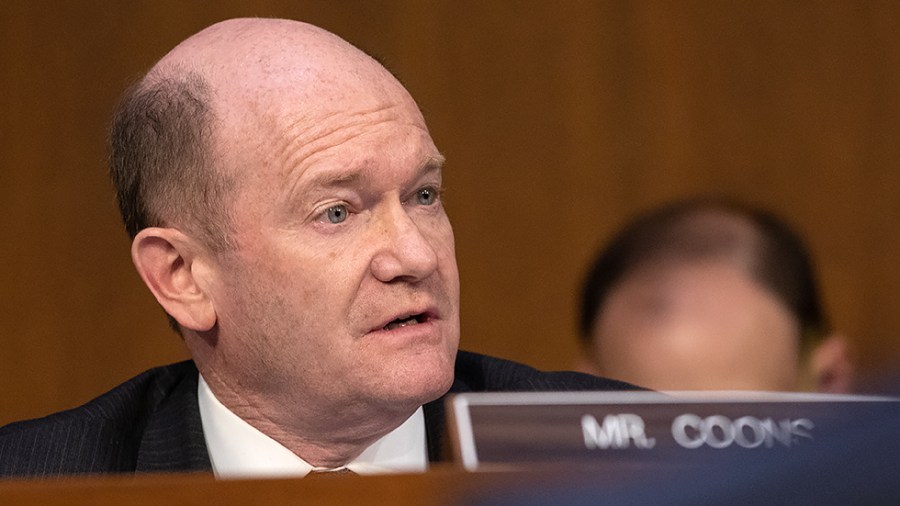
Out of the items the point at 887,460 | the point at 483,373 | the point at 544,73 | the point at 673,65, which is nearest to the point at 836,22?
the point at 673,65

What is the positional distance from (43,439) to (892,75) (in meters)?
2.02

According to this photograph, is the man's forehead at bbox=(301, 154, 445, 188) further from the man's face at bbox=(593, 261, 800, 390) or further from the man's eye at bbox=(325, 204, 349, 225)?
the man's face at bbox=(593, 261, 800, 390)

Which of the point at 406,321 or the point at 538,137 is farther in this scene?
the point at 538,137

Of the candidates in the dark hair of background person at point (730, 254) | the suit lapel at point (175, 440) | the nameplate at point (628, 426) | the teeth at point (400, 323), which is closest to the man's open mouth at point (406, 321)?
the teeth at point (400, 323)

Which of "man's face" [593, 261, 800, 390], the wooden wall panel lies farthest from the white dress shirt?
Result: the wooden wall panel

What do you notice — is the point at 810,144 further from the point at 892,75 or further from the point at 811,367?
the point at 811,367

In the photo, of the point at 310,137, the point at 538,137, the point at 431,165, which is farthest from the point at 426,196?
the point at 538,137

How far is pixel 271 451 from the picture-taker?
1.64m

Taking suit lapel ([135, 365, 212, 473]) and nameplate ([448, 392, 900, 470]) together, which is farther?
suit lapel ([135, 365, 212, 473])

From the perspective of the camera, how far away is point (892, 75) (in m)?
3.01

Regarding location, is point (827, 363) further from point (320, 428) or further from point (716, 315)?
point (320, 428)

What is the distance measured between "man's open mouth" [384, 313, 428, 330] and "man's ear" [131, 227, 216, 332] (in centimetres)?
22

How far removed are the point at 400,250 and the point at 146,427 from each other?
1.34ft

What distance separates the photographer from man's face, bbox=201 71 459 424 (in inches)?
59.4
